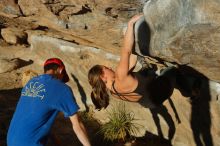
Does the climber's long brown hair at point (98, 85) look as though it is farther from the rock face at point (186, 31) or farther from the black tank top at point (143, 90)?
the rock face at point (186, 31)

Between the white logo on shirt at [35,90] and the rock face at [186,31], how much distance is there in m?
1.66

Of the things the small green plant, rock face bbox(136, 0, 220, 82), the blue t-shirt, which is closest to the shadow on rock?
the small green plant

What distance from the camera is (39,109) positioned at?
6051 millimetres

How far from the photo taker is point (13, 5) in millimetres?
8586

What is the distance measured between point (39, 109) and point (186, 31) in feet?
6.97

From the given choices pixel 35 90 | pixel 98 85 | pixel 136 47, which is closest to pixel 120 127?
pixel 98 85

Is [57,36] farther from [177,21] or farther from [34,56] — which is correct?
[177,21]

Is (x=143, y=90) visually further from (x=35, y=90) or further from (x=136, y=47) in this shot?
(x=35, y=90)

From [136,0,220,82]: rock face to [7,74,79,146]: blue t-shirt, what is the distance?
1.42m

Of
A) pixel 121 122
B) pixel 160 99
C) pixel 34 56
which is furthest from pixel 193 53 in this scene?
pixel 34 56

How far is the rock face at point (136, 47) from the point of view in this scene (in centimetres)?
593

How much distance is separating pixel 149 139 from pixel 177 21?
5.26 meters

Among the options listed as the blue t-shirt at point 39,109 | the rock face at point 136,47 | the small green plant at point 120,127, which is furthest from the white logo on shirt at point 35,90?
the small green plant at point 120,127

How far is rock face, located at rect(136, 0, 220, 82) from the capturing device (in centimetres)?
561
